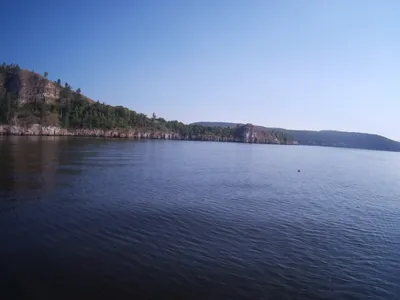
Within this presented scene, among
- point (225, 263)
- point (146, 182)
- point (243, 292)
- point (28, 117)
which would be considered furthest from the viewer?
point (28, 117)

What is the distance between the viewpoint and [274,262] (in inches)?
617

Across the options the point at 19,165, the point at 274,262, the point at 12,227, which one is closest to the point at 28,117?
the point at 19,165

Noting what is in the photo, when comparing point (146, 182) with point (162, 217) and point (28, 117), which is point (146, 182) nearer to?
point (162, 217)

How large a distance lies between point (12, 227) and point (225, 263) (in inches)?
550

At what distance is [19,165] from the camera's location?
4353 centimetres

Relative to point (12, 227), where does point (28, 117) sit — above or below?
above

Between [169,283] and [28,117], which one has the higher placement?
[28,117]

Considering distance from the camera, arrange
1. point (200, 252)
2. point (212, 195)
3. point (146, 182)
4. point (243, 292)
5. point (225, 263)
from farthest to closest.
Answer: point (146, 182), point (212, 195), point (200, 252), point (225, 263), point (243, 292)

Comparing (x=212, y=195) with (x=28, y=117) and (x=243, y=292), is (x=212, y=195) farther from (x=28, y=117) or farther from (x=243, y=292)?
(x=28, y=117)

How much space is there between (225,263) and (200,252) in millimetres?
1806

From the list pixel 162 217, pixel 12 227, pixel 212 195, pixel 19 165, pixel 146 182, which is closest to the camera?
pixel 12 227

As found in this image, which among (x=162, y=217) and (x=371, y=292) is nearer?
(x=371, y=292)

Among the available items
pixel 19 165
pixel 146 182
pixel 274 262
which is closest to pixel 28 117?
pixel 19 165

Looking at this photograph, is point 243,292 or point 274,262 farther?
point 274,262
